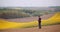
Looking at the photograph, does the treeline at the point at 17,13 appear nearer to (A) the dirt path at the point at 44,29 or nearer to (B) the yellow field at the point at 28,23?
(B) the yellow field at the point at 28,23

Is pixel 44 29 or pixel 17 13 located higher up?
pixel 17 13

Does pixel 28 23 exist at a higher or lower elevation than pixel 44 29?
higher

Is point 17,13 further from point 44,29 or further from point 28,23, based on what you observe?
point 44,29

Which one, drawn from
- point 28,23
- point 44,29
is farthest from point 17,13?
point 44,29

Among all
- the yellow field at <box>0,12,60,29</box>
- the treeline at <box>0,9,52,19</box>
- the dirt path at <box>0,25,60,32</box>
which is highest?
the treeline at <box>0,9,52,19</box>

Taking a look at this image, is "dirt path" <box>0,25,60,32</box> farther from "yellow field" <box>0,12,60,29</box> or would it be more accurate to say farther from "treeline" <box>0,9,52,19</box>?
"treeline" <box>0,9,52,19</box>

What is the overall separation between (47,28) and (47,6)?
35 centimetres

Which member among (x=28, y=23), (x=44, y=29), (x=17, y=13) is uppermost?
(x=17, y=13)

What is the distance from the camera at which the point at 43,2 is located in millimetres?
1769

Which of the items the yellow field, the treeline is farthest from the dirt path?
the treeline

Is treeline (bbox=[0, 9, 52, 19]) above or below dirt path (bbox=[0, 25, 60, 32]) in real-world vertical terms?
above

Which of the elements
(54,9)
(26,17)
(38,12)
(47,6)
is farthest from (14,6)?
(54,9)

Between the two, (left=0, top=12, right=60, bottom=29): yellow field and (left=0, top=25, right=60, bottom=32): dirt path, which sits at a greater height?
(left=0, top=12, right=60, bottom=29): yellow field

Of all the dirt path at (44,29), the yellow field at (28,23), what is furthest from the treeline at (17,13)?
the dirt path at (44,29)
